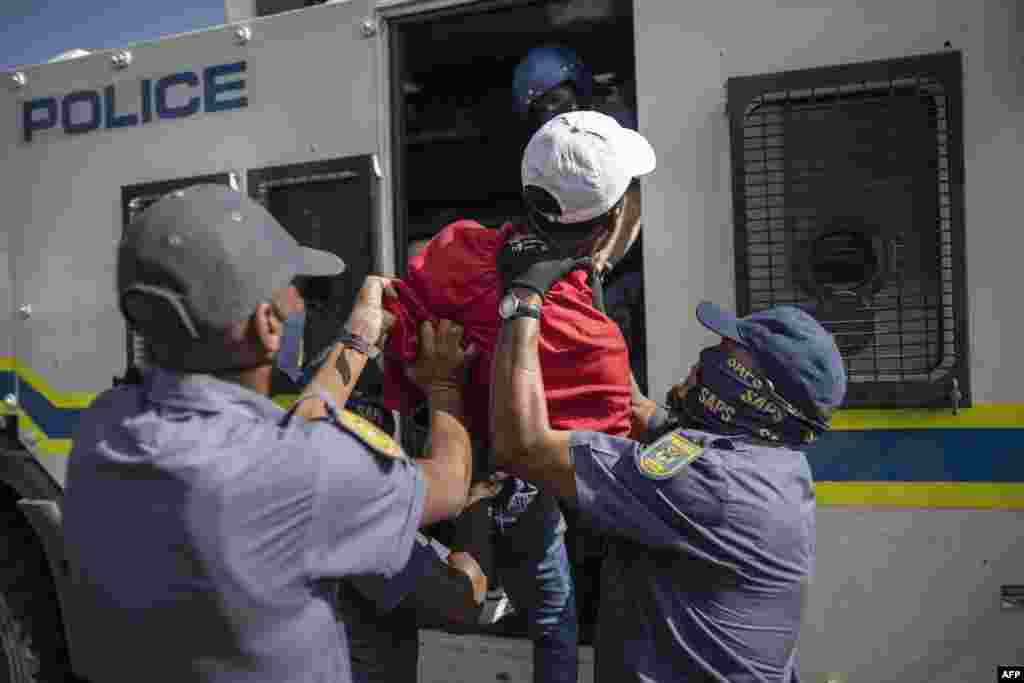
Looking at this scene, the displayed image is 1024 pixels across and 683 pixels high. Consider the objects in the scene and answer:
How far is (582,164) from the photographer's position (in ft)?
5.92

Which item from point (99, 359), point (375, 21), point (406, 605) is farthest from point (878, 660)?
point (99, 359)

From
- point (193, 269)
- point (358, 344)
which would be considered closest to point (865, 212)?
point (358, 344)

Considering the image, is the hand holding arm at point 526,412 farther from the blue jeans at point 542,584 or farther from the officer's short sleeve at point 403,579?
the blue jeans at point 542,584

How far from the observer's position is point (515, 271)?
177cm

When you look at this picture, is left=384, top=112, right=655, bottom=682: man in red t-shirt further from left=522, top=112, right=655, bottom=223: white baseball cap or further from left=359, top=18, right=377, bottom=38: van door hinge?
left=359, top=18, right=377, bottom=38: van door hinge

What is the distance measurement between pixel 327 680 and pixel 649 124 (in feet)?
5.29

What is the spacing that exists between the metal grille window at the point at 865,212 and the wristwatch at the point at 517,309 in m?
0.71

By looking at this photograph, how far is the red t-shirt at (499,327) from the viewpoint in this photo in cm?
185

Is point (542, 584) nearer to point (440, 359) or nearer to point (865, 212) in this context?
point (440, 359)

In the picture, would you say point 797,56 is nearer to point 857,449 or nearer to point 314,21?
point 857,449

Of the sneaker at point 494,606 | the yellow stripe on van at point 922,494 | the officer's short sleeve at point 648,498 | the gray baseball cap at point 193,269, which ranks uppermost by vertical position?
the gray baseball cap at point 193,269

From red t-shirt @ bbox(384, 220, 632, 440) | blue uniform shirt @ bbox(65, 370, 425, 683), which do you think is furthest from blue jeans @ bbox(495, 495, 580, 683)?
blue uniform shirt @ bbox(65, 370, 425, 683)

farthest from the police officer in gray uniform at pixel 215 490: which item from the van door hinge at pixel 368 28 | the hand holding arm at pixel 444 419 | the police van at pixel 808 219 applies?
the van door hinge at pixel 368 28

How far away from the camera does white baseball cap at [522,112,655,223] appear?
5.92 feet
